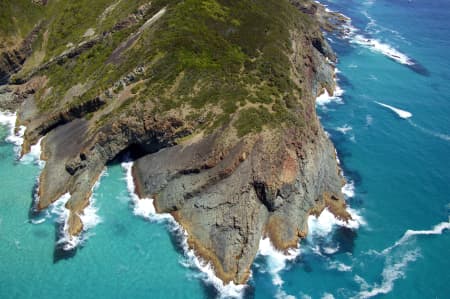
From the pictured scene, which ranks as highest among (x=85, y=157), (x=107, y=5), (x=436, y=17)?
(x=107, y=5)

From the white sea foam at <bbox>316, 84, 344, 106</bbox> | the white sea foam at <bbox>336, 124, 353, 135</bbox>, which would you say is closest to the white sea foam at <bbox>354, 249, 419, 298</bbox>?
the white sea foam at <bbox>336, 124, 353, 135</bbox>

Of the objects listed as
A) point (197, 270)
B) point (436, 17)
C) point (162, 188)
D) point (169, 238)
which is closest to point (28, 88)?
point (162, 188)

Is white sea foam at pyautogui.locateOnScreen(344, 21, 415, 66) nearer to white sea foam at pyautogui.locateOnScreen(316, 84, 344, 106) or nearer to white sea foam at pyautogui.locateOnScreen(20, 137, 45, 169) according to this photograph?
white sea foam at pyautogui.locateOnScreen(316, 84, 344, 106)

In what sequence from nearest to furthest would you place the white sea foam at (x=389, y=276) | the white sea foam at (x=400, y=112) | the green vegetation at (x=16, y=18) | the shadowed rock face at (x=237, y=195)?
the white sea foam at (x=389, y=276) → the shadowed rock face at (x=237, y=195) → the green vegetation at (x=16, y=18) → the white sea foam at (x=400, y=112)

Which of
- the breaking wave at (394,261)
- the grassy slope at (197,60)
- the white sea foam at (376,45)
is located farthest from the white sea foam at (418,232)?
the white sea foam at (376,45)

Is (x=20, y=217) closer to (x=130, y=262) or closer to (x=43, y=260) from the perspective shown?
(x=43, y=260)

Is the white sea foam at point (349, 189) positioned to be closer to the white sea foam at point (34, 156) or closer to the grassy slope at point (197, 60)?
the grassy slope at point (197, 60)

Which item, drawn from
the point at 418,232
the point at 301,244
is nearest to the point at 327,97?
the point at 418,232
